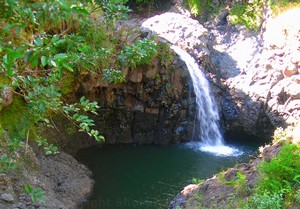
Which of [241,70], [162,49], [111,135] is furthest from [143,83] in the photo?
[241,70]

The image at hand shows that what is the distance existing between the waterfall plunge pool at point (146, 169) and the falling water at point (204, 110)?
0.68 metres

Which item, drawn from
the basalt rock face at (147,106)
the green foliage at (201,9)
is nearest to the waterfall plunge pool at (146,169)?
the basalt rock face at (147,106)

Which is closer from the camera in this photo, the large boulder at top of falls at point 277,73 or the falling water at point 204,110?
the large boulder at top of falls at point 277,73

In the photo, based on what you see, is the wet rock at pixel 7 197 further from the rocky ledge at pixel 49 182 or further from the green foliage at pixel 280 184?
the green foliage at pixel 280 184

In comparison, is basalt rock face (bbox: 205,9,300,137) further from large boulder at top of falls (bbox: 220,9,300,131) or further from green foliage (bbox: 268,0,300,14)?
green foliage (bbox: 268,0,300,14)

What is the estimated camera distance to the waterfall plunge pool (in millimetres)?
8359

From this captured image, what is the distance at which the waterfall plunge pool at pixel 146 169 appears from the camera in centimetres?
836

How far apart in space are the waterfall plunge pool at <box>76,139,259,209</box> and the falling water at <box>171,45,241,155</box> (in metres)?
0.68

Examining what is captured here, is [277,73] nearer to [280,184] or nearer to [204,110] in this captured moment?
[204,110]

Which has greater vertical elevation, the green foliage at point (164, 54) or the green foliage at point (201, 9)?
the green foliage at point (201, 9)

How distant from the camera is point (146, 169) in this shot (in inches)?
417

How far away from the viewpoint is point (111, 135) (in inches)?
507

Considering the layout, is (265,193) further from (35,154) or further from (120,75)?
(35,154)

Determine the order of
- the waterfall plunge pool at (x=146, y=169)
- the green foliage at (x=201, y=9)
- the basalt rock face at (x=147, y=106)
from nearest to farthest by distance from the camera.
→ the waterfall plunge pool at (x=146, y=169) → the basalt rock face at (x=147, y=106) → the green foliage at (x=201, y=9)
